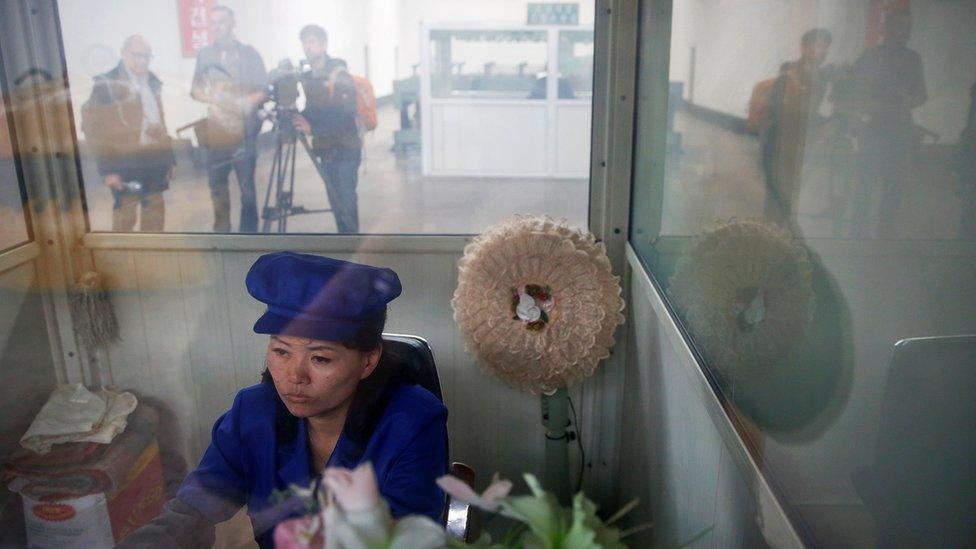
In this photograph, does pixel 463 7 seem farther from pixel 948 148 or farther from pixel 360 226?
pixel 948 148

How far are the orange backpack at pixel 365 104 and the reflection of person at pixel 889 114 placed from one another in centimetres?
203

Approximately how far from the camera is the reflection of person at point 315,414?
4.70 ft

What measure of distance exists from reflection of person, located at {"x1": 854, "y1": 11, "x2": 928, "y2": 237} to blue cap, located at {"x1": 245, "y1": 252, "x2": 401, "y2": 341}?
3.00 feet

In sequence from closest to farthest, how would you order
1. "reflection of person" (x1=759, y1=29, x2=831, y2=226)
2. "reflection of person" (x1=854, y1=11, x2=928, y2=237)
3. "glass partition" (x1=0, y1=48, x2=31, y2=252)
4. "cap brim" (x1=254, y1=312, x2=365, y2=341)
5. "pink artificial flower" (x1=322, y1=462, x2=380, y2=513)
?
"pink artificial flower" (x1=322, y1=462, x2=380, y2=513)
"reflection of person" (x1=854, y1=11, x2=928, y2=237)
"reflection of person" (x1=759, y1=29, x2=831, y2=226)
"cap brim" (x1=254, y1=312, x2=365, y2=341)
"glass partition" (x1=0, y1=48, x2=31, y2=252)

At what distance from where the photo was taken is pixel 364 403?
1.53 metres

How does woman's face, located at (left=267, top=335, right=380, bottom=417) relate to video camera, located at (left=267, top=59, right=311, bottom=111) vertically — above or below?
below

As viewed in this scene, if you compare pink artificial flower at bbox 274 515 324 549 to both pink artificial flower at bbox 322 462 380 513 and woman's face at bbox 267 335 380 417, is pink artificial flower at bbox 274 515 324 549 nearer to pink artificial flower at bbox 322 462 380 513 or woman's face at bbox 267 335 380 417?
pink artificial flower at bbox 322 462 380 513

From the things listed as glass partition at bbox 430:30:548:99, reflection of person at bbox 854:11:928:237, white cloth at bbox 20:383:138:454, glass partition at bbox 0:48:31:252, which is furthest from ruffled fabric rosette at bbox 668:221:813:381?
glass partition at bbox 0:48:31:252

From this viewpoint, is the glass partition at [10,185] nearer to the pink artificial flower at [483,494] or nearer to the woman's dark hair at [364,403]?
the woman's dark hair at [364,403]

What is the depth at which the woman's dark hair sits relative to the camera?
1501 mm

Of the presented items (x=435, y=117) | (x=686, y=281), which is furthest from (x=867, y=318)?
(x=435, y=117)

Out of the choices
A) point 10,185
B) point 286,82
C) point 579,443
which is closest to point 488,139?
point 286,82

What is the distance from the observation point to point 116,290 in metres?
2.78

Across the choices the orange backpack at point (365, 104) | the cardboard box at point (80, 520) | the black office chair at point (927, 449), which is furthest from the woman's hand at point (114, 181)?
the black office chair at point (927, 449)
